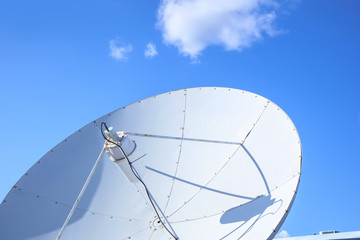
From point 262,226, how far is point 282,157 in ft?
5.10

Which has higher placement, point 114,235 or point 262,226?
point 114,235

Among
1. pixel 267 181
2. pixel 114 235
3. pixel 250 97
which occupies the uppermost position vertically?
pixel 250 97

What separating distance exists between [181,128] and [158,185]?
143 centimetres

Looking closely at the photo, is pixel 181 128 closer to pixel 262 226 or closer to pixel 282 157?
pixel 282 157

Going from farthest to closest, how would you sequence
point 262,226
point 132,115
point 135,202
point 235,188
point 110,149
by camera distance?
point 132,115 → point 135,202 → point 235,188 → point 110,149 → point 262,226

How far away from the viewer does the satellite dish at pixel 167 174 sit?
7840 millimetres

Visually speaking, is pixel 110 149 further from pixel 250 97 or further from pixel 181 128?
pixel 250 97

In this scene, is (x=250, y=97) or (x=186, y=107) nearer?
(x=250, y=97)

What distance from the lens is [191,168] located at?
30.3ft

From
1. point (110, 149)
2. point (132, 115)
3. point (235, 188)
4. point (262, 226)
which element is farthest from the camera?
point (132, 115)

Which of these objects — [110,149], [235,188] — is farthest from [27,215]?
[235,188]

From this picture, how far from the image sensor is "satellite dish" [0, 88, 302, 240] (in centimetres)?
784

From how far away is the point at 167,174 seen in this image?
938 centimetres

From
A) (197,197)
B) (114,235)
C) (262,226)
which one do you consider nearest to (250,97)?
(197,197)
